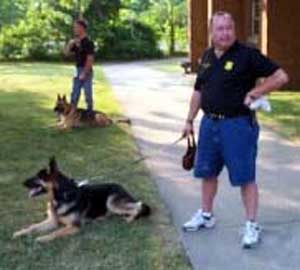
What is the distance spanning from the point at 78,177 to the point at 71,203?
2323mm

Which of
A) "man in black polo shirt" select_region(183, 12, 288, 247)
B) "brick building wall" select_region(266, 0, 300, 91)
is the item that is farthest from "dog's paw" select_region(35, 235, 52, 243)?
"brick building wall" select_region(266, 0, 300, 91)

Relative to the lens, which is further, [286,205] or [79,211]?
[286,205]

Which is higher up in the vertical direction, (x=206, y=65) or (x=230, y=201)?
(x=206, y=65)

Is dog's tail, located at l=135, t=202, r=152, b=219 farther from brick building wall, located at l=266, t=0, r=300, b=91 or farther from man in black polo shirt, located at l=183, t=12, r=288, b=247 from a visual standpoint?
brick building wall, located at l=266, t=0, r=300, b=91

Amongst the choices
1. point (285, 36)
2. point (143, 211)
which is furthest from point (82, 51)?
point (285, 36)

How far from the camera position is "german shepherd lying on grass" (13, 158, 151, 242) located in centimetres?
700

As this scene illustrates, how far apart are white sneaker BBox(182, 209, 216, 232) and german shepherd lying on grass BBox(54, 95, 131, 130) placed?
641 cm

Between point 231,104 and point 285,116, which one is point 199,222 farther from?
point 285,116

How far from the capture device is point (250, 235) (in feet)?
21.5

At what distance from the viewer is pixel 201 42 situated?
26.4 meters

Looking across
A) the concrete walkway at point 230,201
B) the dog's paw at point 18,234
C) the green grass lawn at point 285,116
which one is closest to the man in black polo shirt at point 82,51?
the concrete walkway at point 230,201

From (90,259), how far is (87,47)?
7.10m

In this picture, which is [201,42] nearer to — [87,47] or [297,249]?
[87,47]

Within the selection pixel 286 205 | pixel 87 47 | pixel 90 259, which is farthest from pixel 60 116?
pixel 90 259
